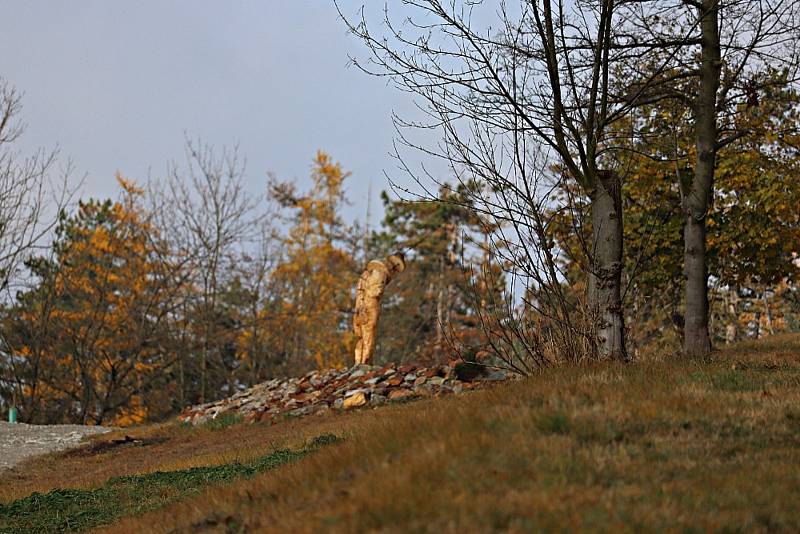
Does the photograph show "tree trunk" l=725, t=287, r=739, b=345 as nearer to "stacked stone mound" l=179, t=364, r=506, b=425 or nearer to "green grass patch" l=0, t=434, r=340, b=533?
"stacked stone mound" l=179, t=364, r=506, b=425

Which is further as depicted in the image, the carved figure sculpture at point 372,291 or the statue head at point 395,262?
the statue head at point 395,262

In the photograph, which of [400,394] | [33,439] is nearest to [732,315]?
[400,394]

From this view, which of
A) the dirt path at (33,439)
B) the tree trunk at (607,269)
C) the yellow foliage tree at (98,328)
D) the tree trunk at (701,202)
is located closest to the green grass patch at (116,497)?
the tree trunk at (607,269)

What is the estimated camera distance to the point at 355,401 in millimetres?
15789

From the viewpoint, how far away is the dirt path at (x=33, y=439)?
16219 millimetres

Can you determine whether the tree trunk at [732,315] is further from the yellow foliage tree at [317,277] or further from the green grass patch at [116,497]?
the green grass patch at [116,497]

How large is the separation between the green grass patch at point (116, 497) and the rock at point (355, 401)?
595cm

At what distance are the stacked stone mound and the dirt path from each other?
8.71ft

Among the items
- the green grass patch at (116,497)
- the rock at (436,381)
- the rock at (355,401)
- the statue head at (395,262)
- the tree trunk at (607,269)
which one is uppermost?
the statue head at (395,262)

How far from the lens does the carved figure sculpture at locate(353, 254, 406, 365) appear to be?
18.8 m

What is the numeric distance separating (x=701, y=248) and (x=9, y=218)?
20.6 m

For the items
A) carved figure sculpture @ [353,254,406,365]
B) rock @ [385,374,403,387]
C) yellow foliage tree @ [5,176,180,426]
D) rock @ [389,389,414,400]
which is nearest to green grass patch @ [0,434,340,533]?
rock @ [389,389,414,400]

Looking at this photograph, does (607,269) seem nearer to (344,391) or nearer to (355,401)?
(355,401)

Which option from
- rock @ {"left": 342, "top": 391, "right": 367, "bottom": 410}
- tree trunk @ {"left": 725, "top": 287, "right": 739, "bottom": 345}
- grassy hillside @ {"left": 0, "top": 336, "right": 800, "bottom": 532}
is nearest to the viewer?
grassy hillside @ {"left": 0, "top": 336, "right": 800, "bottom": 532}
